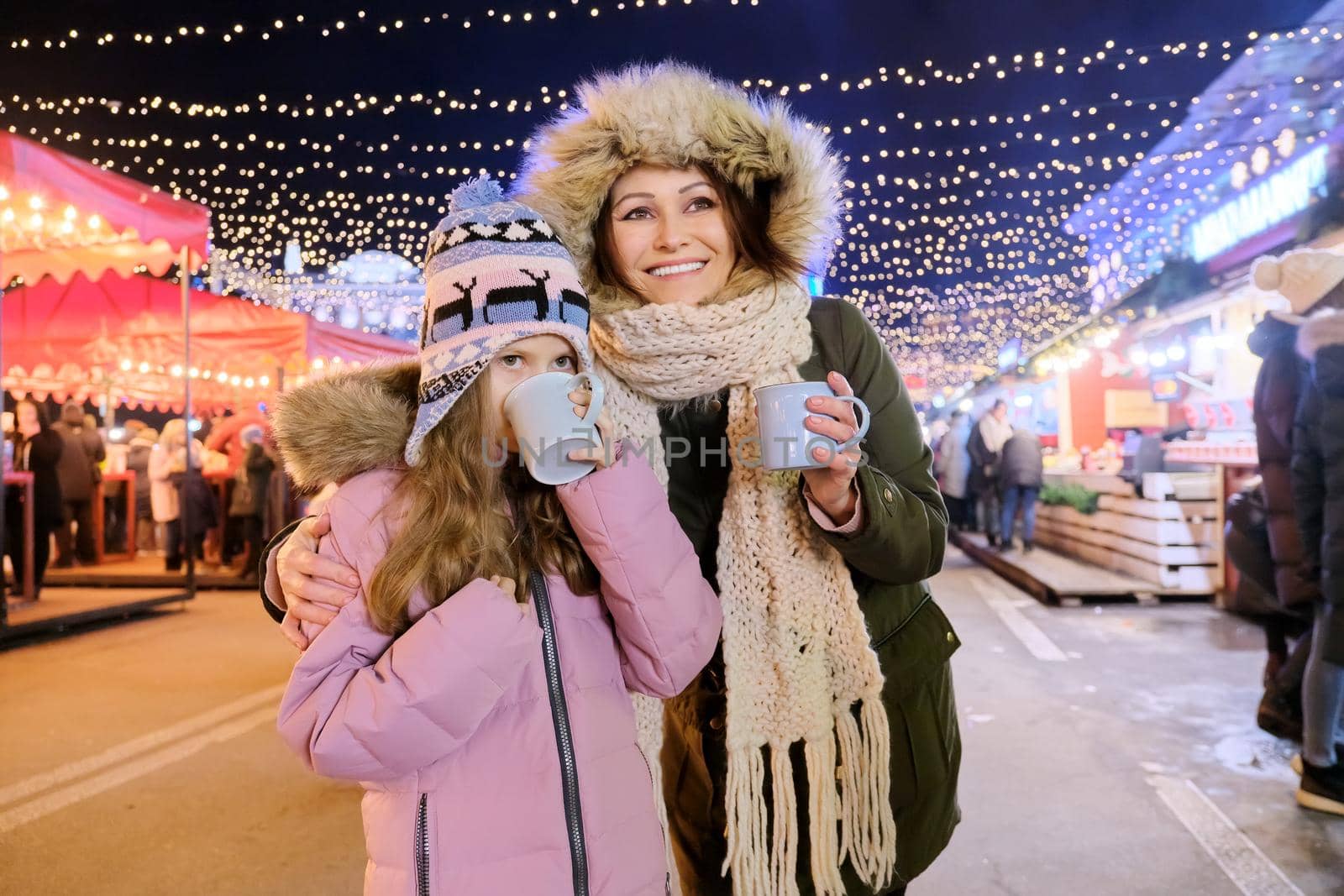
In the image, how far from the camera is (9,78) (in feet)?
26.5

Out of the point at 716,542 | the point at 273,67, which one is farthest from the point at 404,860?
the point at 273,67

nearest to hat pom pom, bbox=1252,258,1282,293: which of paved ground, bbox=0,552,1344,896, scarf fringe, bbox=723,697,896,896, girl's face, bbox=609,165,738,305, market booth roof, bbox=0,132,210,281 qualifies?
paved ground, bbox=0,552,1344,896

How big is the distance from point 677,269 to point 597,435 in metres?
0.49

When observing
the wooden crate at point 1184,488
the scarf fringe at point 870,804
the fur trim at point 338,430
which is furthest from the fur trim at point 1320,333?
the wooden crate at point 1184,488

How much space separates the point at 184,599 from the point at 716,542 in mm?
8005

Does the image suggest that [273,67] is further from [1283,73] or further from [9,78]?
[1283,73]

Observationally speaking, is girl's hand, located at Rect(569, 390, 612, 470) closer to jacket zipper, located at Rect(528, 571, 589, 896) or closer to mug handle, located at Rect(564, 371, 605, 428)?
mug handle, located at Rect(564, 371, 605, 428)

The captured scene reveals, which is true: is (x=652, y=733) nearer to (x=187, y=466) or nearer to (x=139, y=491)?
(x=187, y=466)

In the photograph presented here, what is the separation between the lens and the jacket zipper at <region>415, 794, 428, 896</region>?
108 cm

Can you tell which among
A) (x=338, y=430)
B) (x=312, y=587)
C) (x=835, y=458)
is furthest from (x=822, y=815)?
(x=338, y=430)

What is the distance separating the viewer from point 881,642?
4.73 feet

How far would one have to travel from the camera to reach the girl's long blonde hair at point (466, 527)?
44.6 inches

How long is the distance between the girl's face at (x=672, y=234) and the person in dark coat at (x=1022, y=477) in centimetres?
818

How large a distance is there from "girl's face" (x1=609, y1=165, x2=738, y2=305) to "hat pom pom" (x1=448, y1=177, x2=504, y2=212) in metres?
0.23
